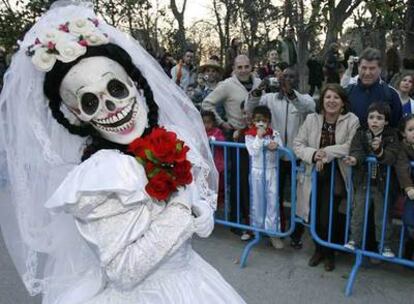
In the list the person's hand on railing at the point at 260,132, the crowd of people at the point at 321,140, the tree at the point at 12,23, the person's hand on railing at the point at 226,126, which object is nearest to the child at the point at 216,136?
the crowd of people at the point at 321,140

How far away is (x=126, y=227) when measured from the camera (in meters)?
1.53

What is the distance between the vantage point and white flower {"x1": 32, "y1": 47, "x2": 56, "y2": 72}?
1.62m

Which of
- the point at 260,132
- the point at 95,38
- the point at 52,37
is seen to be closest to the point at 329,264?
the point at 260,132

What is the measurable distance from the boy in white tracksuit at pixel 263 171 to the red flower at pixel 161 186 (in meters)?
2.32

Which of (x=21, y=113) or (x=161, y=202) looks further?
(x=21, y=113)

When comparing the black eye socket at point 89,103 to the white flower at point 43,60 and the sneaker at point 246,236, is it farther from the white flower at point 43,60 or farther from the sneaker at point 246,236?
the sneaker at point 246,236

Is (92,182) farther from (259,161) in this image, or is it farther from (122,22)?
(122,22)

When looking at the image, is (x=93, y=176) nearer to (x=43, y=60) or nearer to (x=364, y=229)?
(x=43, y=60)

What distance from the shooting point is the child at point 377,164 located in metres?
3.32

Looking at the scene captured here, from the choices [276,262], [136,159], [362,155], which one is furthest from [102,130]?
[276,262]

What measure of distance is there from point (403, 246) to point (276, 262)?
1012mm

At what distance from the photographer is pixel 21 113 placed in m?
1.80

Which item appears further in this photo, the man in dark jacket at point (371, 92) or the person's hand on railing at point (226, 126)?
the person's hand on railing at point (226, 126)

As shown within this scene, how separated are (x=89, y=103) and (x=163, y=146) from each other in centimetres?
36
